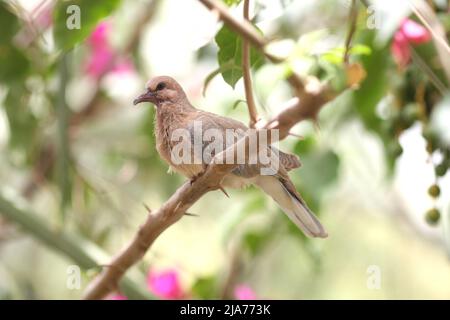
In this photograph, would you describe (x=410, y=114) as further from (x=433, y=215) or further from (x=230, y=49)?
(x=230, y=49)

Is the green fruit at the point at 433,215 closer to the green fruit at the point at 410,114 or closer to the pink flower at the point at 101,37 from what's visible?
the green fruit at the point at 410,114

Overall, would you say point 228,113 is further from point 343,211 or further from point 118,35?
point 343,211

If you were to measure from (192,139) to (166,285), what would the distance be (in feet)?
4.43

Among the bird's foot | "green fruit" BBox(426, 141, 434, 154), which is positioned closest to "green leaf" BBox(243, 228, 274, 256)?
"green fruit" BBox(426, 141, 434, 154)

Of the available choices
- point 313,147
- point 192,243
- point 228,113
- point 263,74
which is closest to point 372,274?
point 263,74

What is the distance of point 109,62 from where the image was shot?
336 cm

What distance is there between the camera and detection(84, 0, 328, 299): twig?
868mm

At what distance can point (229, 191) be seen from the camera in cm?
309

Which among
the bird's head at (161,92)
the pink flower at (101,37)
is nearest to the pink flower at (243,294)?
the pink flower at (101,37)

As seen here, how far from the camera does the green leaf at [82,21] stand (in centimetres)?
140

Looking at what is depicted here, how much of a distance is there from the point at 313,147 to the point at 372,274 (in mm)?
1007

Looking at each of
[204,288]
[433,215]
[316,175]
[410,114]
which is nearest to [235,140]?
[433,215]

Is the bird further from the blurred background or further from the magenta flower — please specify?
the magenta flower
